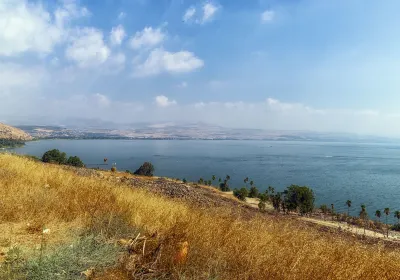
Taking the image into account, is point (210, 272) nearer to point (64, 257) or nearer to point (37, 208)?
point (64, 257)

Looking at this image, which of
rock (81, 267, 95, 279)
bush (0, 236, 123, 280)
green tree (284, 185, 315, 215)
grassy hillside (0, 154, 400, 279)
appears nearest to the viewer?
bush (0, 236, 123, 280)

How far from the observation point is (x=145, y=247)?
4145 mm

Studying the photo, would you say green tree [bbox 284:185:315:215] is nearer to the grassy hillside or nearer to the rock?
the grassy hillside

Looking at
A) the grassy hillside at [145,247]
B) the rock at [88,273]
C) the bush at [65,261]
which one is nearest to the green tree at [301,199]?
the grassy hillside at [145,247]

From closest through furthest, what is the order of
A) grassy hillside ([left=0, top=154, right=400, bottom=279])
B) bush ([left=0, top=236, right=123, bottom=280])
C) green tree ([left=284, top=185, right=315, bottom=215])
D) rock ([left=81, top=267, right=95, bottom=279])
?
bush ([left=0, top=236, right=123, bottom=280])
rock ([left=81, top=267, right=95, bottom=279])
grassy hillside ([left=0, top=154, right=400, bottom=279])
green tree ([left=284, top=185, right=315, bottom=215])

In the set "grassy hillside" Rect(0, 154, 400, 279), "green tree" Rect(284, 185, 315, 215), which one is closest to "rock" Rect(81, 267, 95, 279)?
"grassy hillside" Rect(0, 154, 400, 279)

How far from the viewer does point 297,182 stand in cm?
12206

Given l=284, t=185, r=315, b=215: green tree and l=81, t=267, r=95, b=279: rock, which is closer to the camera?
l=81, t=267, r=95, b=279: rock

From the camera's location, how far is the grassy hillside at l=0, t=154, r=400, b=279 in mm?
3514

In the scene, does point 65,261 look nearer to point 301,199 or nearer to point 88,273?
point 88,273

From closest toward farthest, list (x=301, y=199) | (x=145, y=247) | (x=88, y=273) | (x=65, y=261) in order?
(x=88, y=273) < (x=65, y=261) < (x=145, y=247) < (x=301, y=199)

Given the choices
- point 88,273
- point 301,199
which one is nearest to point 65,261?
point 88,273

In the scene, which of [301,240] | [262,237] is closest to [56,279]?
[262,237]

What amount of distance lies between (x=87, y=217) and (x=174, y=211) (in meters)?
2.18
